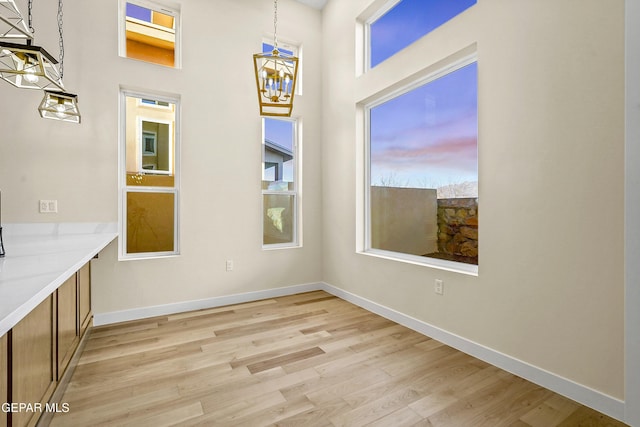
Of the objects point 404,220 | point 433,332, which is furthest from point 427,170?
point 433,332

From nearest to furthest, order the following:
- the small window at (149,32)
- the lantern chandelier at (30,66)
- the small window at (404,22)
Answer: the lantern chandelier at (30,66)
the small window at (404,22)
the small window at (149,32)

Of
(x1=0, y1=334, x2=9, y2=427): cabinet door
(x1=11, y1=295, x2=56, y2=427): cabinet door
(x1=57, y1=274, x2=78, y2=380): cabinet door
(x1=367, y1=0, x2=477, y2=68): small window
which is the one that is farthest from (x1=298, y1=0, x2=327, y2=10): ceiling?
(x1=0, y1=334, x2=9, y2=427): cabinet door

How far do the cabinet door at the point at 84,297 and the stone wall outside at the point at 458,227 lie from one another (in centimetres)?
305

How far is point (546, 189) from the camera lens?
2.03 metres

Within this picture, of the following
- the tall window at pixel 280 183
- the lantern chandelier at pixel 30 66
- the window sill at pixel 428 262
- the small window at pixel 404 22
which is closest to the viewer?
the lantern chandelier at pixel 30 66

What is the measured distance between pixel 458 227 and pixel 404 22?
2.22 metres

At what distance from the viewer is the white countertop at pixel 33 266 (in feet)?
3.02

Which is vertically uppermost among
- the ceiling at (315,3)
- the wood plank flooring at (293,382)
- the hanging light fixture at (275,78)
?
the ceiling at (315,3)

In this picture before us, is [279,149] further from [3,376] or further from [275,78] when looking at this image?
[3,376]

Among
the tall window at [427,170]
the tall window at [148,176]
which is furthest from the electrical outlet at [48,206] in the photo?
the tall window at [427,170]

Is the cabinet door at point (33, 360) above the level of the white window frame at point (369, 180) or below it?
below

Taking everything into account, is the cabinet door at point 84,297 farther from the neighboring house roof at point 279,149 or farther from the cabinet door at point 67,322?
the neighboring house roof at point 279,149

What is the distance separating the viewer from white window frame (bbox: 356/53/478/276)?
2691 mm

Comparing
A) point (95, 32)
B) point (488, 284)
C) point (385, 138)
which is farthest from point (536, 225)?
point (95, 32)
